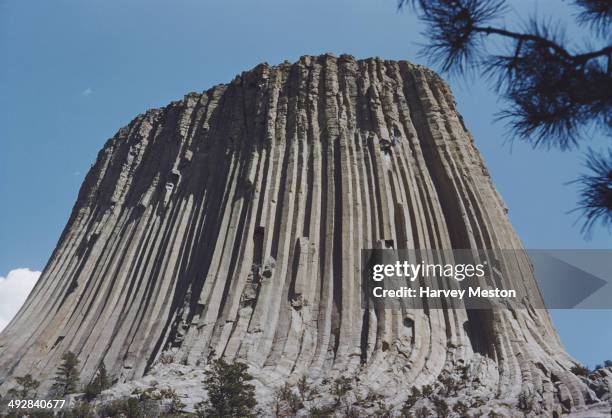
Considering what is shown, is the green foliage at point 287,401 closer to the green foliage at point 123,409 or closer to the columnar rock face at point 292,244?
the columnar rock face at point 292,244

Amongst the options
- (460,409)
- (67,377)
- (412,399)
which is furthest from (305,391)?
(67,377)

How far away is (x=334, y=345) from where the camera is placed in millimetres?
17172

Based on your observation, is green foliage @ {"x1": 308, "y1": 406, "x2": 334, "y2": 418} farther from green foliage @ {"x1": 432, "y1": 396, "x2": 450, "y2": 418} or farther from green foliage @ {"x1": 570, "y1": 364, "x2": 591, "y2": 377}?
green foliage @ {"x1": 570, "y1": 364, "x2": 591, "y2": 377}

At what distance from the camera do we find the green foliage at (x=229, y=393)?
1369 cm

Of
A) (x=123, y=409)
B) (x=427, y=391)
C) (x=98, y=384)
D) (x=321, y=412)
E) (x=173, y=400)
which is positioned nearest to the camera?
(x=321, y=412)

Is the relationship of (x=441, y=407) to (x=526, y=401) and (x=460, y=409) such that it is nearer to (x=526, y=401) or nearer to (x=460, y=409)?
(x=460, y=409)

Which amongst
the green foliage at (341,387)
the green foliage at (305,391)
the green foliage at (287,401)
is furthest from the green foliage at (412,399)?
the green foliage at (287,401)

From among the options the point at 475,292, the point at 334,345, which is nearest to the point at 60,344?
the point at 334,345

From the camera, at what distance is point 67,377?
19.2 metres

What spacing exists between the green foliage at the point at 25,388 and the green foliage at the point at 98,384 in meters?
1.98

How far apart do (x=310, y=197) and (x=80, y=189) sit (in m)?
18.0

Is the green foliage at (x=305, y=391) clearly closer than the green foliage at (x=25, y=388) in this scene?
Yes

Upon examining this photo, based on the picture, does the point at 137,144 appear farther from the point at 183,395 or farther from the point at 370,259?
the point at 183,395

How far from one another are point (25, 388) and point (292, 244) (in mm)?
9531
